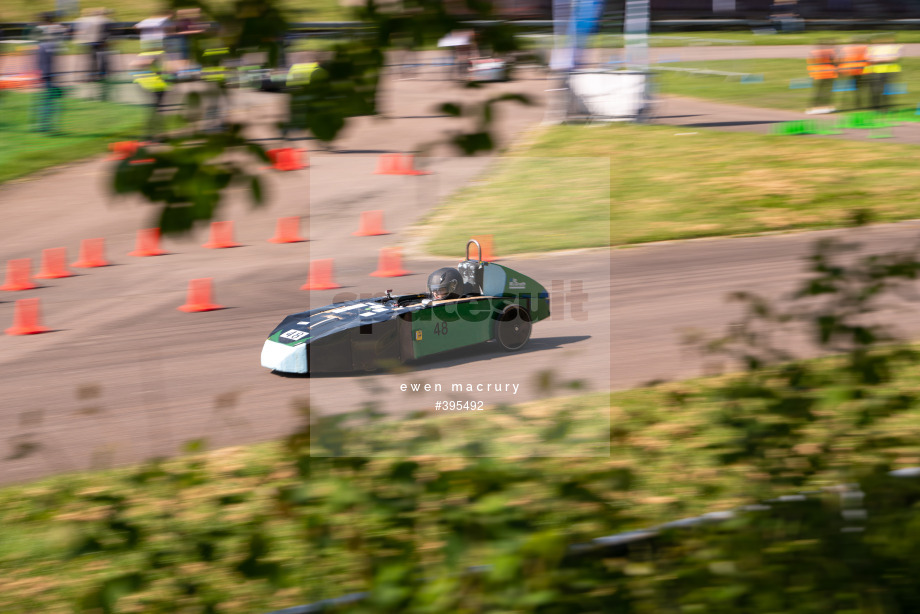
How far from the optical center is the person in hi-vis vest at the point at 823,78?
24297mm

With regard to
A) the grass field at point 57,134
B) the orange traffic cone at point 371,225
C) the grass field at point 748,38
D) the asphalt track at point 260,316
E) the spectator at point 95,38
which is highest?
the grass field at point 748,38

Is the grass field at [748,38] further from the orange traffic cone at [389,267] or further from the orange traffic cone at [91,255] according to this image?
the orange traffic cone at [91,255]

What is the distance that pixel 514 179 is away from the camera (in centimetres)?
1888

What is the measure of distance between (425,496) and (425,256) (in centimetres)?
1092

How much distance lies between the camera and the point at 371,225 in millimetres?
15898

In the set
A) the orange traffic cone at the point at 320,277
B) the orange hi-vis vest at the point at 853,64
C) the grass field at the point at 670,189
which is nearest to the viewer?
the orange traffic cone at the point at 320,277

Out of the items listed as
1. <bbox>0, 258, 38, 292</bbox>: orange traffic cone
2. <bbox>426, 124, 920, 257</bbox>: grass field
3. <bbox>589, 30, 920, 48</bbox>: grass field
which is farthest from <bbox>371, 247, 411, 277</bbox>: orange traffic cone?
<bbox>589, 30, 920, 48</bbox>: grass field

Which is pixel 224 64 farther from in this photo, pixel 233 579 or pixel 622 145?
pixel 622 145

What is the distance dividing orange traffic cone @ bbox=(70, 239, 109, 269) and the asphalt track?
259mm

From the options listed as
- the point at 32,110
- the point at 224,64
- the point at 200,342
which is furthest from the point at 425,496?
the point at 32,110

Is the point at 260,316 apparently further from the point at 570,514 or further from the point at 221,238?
the point at 570,514

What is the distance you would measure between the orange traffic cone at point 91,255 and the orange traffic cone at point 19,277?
88cm

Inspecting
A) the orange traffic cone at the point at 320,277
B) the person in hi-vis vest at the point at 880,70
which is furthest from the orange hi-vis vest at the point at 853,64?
the orange traffic cone at the point at 320,277

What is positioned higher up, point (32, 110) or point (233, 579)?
point (32, 110)
